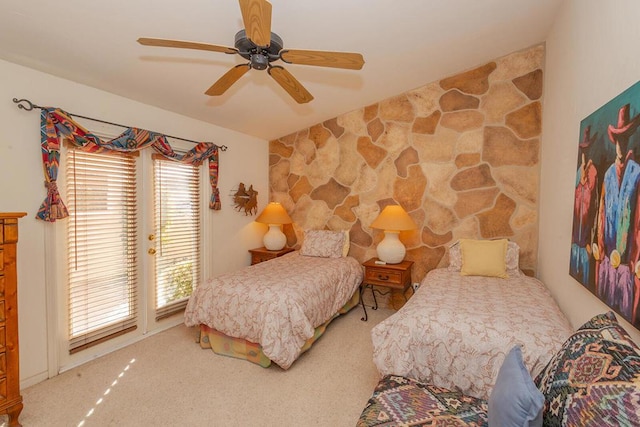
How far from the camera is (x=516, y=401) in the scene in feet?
3.19

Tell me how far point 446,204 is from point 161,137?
3130mm

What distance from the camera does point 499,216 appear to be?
3.36m

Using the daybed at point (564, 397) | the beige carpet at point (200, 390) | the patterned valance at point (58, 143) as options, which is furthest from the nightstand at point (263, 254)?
the daybed at point (564, 397)

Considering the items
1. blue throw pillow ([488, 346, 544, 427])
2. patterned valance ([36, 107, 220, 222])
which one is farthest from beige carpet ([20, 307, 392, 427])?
patterned valance ([36, 107, 220, 222])

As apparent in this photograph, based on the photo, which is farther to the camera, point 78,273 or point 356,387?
point 78,273

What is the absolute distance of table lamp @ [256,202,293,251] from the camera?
417cm

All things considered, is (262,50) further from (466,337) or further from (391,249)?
(391,249)

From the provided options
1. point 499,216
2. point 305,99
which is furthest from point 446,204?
point 305,99

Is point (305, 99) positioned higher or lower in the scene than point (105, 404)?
higher

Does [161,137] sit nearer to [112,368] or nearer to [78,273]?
[78,273]

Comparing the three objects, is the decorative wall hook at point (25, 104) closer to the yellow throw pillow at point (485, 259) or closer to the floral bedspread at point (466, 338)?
the floral bedspread at point (466, 338)

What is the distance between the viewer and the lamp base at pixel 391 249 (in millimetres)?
3486

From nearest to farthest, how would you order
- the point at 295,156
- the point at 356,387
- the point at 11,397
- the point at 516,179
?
1. the point at 11,397
2. the point at 356,387
3. the point at 516,179
4. the point at 295,156

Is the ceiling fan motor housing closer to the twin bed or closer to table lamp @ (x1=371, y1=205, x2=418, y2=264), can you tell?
the twin bed
